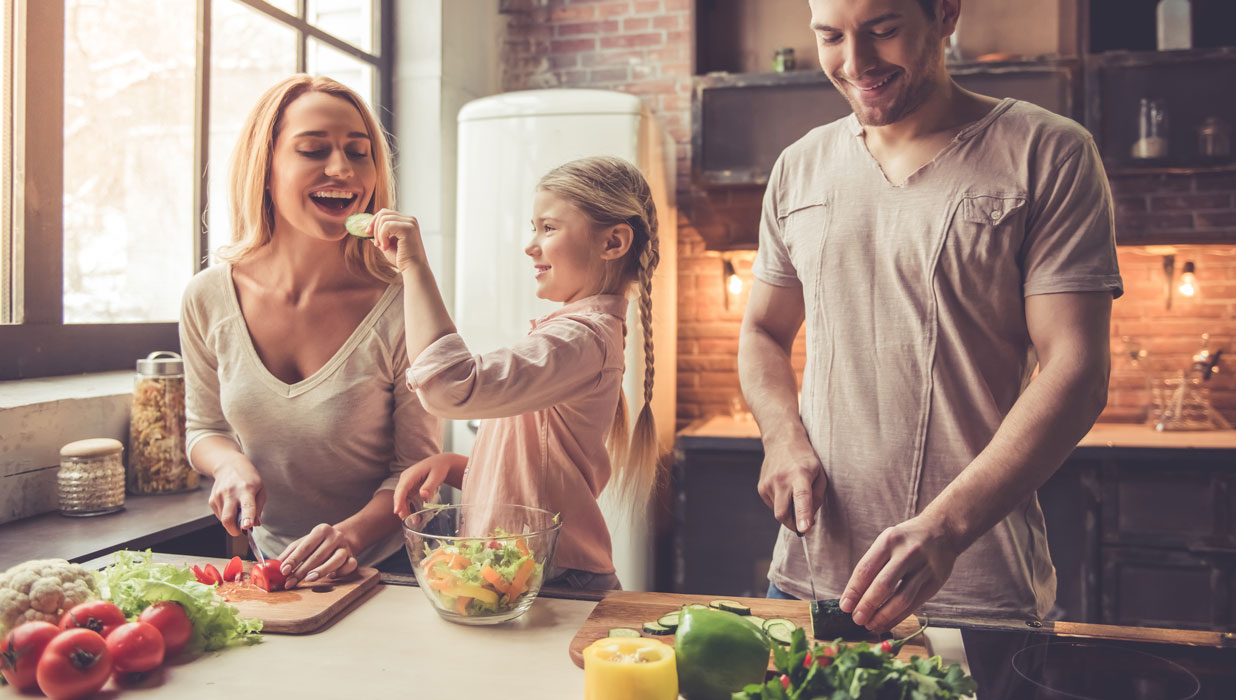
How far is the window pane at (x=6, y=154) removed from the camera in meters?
2.06

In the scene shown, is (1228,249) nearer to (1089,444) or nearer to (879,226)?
(1089,444)

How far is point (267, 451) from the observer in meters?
1.56

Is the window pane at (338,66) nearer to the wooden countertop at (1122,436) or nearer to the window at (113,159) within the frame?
the window at (113,159)

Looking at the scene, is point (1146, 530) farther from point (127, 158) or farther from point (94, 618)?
point (127, 158)

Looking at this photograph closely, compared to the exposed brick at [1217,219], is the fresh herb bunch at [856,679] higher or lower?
lower

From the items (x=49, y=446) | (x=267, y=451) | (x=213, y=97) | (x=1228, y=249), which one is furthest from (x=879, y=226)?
(x=1228, y=249)

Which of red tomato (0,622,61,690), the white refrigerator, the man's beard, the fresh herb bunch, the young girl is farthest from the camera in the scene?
the white refrigerator

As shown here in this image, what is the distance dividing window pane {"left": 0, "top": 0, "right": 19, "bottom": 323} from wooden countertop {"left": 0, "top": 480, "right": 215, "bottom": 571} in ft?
1.84

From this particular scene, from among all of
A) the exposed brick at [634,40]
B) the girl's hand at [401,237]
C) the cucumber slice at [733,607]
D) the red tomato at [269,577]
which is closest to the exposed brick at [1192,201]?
the exposed brick at [634,40]

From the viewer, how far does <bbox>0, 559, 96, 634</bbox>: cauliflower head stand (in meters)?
1.01

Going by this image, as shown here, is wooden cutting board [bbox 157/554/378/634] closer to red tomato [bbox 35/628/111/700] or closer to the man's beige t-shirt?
red tomato [bbox 35/628/111/700]

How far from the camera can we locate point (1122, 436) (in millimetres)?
3066

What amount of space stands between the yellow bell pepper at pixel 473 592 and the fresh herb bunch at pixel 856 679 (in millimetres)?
379

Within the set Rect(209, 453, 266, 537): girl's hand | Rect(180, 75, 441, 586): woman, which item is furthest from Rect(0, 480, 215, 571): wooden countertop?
Rect(209, 453, 266, 537): girl's hand
